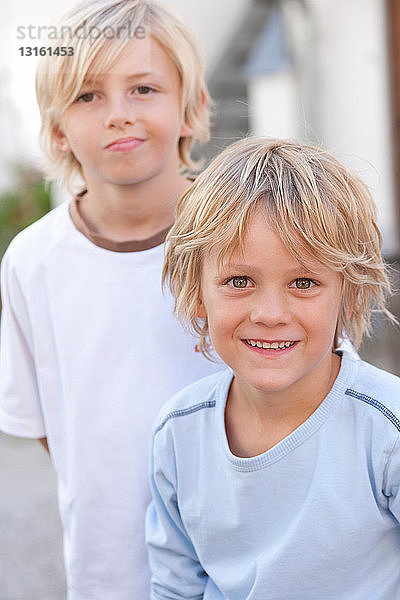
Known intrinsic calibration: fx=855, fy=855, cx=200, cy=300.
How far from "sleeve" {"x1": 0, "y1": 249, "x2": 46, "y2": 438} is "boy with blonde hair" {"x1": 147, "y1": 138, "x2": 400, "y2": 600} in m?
0.39

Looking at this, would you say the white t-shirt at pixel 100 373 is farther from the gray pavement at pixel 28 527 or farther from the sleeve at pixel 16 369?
the gray pavement at pixel 28 527

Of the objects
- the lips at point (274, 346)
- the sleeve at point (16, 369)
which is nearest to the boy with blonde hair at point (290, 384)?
the lips at point (274, 346)

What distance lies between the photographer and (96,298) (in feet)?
4.81

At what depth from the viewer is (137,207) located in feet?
4.82

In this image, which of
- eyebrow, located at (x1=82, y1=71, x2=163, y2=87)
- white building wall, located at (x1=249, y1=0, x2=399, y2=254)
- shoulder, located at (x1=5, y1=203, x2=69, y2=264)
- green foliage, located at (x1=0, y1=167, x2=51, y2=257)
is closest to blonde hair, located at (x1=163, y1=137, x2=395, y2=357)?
eyebrow, located at (x1=82, y1=71, x2=163, y2=87)

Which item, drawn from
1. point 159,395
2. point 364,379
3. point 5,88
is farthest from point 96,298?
point 5,88

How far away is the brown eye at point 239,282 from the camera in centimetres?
118

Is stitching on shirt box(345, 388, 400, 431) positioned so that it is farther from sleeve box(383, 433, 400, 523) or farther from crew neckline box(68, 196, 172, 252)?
crew neckline box(68, 196, 172, 252)

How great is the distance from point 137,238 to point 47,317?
0.22 meters

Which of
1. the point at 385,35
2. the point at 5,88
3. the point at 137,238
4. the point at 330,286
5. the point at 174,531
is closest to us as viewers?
the point at 330,286

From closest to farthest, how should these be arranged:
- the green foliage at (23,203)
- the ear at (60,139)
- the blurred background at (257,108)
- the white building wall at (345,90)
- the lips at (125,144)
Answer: the lips at (125,144) < the ear at (60,139) < the blurred background at (257,108) < the white building wall at (345,90) < the green foliage at (23,203)

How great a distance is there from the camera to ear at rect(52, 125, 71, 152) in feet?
4.91

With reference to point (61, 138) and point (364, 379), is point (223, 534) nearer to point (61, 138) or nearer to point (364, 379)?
point (364, 379)

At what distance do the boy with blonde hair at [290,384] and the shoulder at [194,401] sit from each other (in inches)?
1.3
